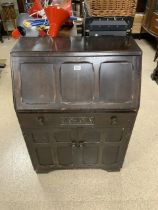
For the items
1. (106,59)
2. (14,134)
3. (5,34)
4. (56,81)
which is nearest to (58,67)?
(56,81)

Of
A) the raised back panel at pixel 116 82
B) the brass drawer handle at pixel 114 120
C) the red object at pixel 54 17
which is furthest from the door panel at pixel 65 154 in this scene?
the red object at pixel 54 17

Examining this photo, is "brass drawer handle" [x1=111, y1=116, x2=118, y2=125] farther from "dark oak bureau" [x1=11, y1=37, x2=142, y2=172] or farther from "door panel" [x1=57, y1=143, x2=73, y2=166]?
"door panel" [x1=57, y1=143, x2=73, y2=166]

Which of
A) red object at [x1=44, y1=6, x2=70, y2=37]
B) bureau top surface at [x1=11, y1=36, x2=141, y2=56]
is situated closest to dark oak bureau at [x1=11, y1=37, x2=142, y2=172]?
bureau top surface at [x1=11, y1=36, x2=141, y2=56]

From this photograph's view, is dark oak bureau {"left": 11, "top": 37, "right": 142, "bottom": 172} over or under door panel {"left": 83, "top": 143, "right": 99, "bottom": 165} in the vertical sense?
over

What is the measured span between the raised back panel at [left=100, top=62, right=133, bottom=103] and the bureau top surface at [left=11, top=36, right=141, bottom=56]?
0.25 feet

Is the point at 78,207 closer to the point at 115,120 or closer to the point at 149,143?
the point at 115,120

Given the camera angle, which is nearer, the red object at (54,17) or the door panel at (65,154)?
the red object at (54,17)

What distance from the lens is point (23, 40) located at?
1.25 m

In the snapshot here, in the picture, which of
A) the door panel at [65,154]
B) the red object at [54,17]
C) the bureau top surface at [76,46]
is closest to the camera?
the bureau top surface at [76,46]

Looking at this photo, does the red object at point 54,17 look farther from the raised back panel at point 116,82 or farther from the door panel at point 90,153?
the door panel at point 90,153

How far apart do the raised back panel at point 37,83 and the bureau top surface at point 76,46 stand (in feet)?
0.25

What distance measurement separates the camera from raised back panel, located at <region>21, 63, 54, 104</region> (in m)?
1.08

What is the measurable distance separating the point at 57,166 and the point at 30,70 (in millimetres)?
843

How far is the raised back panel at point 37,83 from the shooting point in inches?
42.6
